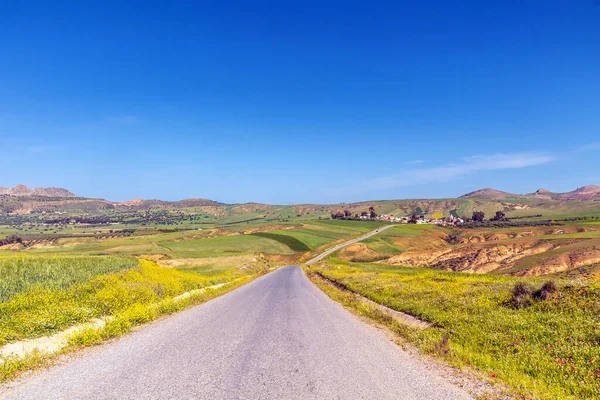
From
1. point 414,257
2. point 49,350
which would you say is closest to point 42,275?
point 49,350

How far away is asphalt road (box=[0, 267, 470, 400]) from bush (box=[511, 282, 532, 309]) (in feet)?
21.2

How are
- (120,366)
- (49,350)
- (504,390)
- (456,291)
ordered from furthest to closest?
1. (456,291)
2. (49,350)
3. (120,366)
4. (504,390)

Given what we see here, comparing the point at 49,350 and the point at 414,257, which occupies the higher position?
the point at 49,350

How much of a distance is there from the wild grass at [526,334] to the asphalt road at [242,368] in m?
1.60

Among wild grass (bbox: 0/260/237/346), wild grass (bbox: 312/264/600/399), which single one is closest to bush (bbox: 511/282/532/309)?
wild grass (bbox: 312/264/600/399)

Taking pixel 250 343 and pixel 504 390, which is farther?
pixel 250 343

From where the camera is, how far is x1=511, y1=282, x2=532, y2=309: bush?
1484cm

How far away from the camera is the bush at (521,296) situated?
48.7 feet

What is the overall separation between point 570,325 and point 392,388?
7.49 m

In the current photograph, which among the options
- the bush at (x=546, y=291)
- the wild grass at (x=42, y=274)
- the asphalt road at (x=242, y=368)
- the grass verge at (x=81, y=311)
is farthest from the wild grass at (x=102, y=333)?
the bush at (x=546, y=291)

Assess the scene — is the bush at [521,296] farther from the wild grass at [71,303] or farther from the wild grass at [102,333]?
the wild grass at [71,303]

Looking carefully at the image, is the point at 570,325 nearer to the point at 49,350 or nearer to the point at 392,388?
the point at 392,388

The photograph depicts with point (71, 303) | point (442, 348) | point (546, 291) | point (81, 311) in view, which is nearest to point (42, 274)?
point (71, 303)

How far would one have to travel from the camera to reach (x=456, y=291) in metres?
20.0
